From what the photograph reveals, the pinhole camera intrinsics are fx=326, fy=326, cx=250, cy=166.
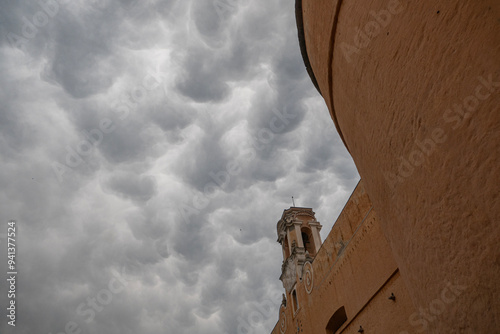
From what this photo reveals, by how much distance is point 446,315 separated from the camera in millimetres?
1993

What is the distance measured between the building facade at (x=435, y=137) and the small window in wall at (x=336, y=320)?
641 centimetres

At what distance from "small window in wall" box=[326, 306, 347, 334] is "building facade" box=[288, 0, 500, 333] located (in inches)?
252

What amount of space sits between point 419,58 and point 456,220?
3.27ft

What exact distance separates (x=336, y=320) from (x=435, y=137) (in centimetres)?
810

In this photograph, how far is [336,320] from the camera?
871 centimetres

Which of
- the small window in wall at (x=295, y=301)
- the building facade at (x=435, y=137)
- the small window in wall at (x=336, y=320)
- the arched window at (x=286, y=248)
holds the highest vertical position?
the arched window at (x=286, y=248)

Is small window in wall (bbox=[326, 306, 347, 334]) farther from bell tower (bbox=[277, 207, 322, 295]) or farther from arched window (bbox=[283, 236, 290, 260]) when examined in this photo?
arched window (bbox=[283, 236, 290, 260])

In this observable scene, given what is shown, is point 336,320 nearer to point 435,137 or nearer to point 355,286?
point 355,286

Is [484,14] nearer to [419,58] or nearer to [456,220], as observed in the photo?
[419,58]

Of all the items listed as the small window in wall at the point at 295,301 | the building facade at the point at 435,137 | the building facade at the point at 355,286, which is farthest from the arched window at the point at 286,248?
the building facade at the point at 435,137

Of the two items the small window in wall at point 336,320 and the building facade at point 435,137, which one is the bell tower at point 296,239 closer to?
the small window in wall at point 336,320

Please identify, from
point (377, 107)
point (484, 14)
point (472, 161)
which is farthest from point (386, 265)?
point (484, 14)

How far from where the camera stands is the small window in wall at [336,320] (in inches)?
327

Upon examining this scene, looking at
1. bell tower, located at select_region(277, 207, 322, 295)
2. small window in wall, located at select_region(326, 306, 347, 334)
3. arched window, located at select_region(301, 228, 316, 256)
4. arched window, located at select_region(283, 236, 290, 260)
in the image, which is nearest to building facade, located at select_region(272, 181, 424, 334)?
small window in wall, located at select_region(326, 306, 347, 334)
